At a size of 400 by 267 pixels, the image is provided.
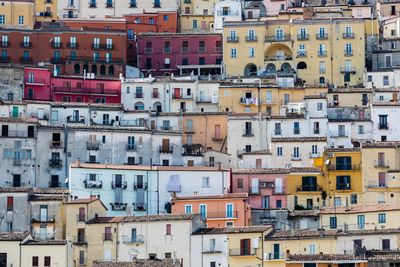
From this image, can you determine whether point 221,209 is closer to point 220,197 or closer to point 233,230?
point 220,197

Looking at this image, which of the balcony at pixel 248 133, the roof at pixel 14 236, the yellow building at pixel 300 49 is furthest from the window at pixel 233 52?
the roof at pixel 14 236

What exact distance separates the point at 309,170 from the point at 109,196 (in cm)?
1237

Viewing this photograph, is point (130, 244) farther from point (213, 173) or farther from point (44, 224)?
point (213, 173)

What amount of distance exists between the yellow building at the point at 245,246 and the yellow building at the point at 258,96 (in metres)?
27.1

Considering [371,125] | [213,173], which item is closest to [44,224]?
[213,173]

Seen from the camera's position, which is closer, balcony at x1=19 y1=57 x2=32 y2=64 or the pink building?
the pink building

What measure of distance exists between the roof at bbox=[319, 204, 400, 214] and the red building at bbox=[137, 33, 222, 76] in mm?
32240

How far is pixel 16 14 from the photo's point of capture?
130500 millimetres

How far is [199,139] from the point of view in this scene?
107 metres

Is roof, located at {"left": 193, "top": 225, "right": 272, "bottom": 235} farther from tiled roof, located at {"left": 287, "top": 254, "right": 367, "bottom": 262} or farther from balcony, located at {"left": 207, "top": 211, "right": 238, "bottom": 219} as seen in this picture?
balcony, located at {"left": 207, "top": 211, "right": 238, "bottom": 219}

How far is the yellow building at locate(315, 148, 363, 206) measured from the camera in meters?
98.2

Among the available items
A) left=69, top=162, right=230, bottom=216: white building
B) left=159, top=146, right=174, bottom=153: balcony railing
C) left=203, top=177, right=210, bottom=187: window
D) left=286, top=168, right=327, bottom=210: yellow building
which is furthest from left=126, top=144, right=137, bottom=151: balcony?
left=286, top=168, right=327, bottom=210: yellow building

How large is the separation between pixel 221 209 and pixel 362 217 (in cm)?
793

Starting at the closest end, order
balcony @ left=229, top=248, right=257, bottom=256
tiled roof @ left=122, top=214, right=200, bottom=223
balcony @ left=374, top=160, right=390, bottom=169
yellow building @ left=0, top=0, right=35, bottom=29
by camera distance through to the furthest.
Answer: balcony @ left=229, top=248, right=257, bottom=256 < tiled roof @ left=122, top=214, right=200, bottom=223 < balcony @ left=374, top=160, right=390, bottom=169 < yellow building @ left=0, top=0, right=35, bottom=29
